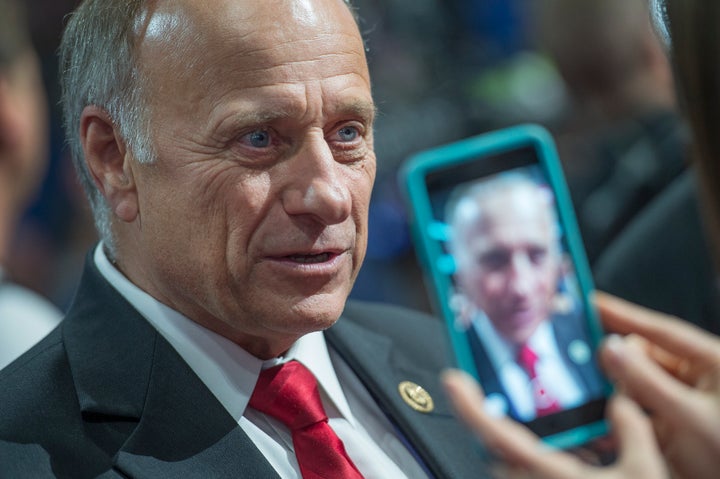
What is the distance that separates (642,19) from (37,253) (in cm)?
292

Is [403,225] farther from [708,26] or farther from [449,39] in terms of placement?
[708,26]

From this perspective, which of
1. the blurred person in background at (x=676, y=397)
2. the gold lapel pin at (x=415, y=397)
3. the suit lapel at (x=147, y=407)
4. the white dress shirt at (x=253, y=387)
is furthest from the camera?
Result: the gold lapel pin at (x=415, y=397)

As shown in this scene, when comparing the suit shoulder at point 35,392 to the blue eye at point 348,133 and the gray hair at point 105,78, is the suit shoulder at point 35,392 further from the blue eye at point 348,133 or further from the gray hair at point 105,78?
the blue eye at point 348,133

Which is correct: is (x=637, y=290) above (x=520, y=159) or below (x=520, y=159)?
below

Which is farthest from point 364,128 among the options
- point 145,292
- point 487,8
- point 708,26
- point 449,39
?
point 487,8

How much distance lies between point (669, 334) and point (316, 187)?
2.18 feet

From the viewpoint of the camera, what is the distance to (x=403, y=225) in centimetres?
535

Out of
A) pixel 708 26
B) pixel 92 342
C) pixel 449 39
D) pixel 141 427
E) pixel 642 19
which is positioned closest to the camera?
→ pixel 708 26

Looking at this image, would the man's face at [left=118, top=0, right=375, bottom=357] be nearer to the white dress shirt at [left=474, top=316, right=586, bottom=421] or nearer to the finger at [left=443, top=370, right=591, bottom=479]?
the white dress shirt at [left=474, top=316, right=586, bottom=421]

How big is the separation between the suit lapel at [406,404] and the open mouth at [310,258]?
1.07ft

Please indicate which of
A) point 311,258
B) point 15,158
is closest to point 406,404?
point 311,258

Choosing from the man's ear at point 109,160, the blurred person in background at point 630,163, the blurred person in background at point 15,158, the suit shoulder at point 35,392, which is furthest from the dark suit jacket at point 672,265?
the blurred person in background at point 15,158

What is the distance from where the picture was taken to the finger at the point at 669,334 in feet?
4.81

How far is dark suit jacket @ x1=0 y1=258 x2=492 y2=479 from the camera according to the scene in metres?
1.77
